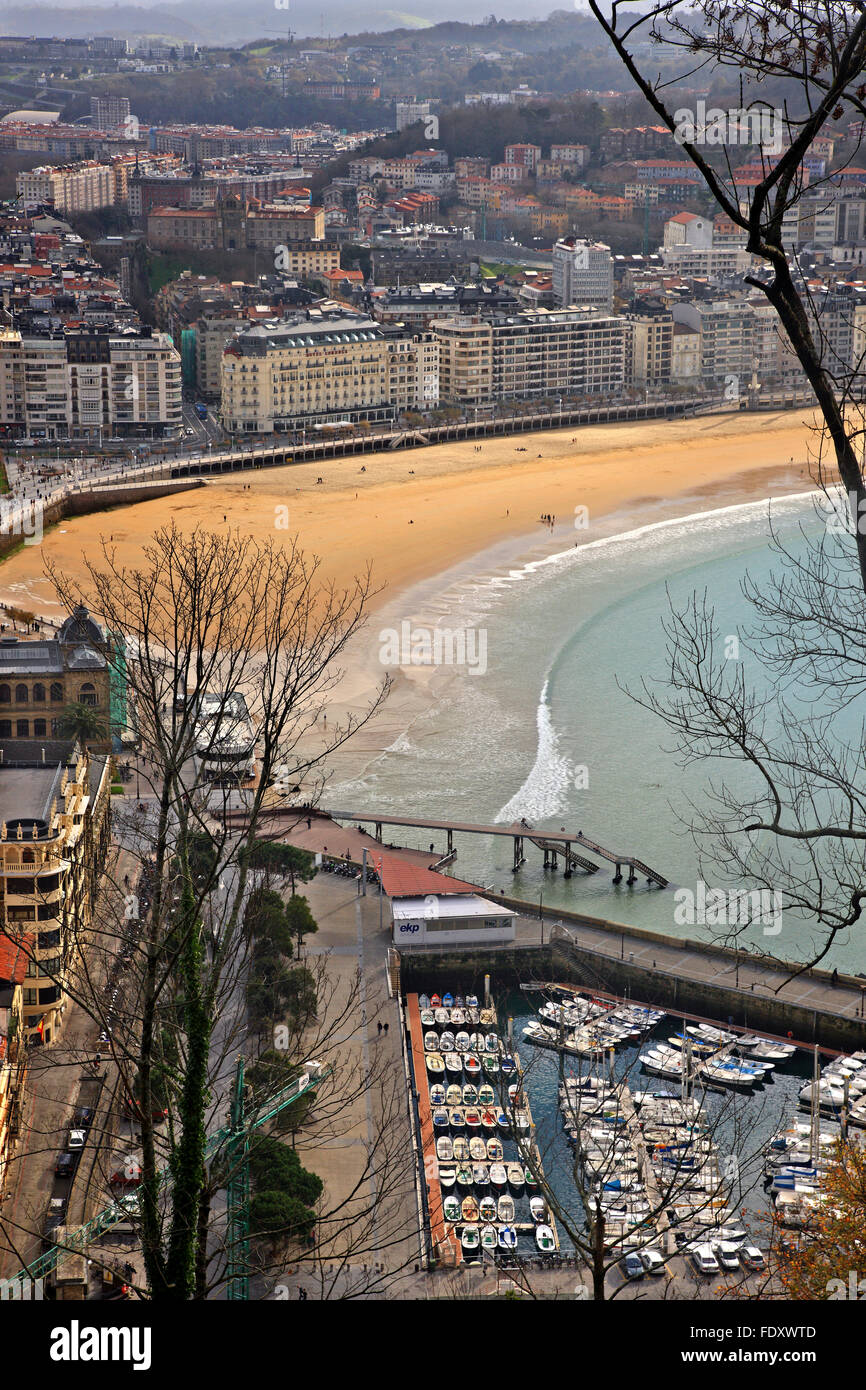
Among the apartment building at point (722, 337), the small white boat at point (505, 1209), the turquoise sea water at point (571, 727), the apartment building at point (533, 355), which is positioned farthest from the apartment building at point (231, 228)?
the small white boat at point (505, 1209)

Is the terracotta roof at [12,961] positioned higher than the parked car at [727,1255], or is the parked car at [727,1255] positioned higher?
the terracotta roof at [12,961]

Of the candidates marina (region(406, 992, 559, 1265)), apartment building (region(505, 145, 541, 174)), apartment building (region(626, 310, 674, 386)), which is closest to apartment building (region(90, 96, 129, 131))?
apartment building (region(505, 145, 541, 174))

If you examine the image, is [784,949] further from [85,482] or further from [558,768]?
[85,482]

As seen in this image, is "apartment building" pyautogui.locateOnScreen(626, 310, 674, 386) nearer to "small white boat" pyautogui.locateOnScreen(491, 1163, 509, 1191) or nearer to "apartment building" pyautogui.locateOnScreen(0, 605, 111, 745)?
"apartment building" pyautogui.locateOnScreen(0, 605, 111, 745)

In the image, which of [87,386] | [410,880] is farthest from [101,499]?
[410,880]


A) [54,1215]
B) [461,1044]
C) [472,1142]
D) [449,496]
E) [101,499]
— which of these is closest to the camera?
[54,1215]

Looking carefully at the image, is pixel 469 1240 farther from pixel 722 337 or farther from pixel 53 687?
pixel 722 337

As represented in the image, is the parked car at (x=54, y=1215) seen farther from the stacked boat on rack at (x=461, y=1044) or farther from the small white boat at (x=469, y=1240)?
the stacked boat on rack at (x=461, y=1044)
